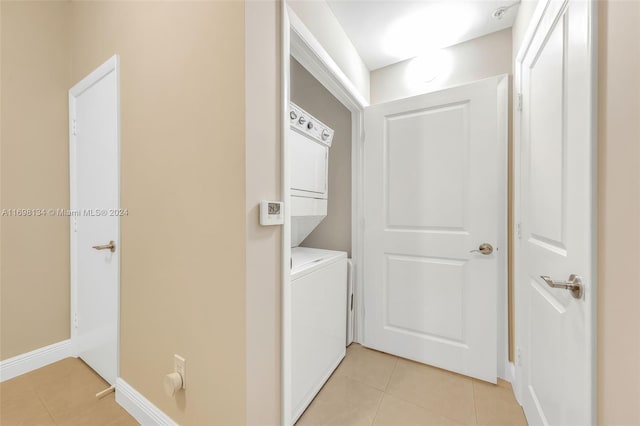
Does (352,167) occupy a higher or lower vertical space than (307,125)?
lower

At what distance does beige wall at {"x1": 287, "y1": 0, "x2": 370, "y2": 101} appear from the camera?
129 cm

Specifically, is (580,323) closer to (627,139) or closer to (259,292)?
(627,139)

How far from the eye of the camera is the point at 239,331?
3.02 ft

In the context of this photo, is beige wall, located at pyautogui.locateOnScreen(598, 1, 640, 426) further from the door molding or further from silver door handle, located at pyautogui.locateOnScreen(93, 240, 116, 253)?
silver door handle, located at pyautogui.locateOnScreen(93, 240, 116, 253)

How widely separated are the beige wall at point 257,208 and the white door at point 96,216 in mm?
1005

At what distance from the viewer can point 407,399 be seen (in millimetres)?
1473

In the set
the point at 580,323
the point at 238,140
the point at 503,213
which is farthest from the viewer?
the point at 503,213

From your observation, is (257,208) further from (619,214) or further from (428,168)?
(428,168)

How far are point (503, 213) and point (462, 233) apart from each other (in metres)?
0.27

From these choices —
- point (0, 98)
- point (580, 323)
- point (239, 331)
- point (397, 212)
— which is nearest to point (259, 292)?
point (239, 331)

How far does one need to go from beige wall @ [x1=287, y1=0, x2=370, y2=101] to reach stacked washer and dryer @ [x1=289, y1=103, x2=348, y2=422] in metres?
0.42

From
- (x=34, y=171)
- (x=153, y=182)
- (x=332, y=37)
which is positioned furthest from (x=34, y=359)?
(x=332, y=37)

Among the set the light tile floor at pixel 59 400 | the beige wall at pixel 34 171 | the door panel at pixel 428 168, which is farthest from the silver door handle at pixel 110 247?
the door panel at pixel 428 168

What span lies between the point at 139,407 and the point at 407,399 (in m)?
1.46
